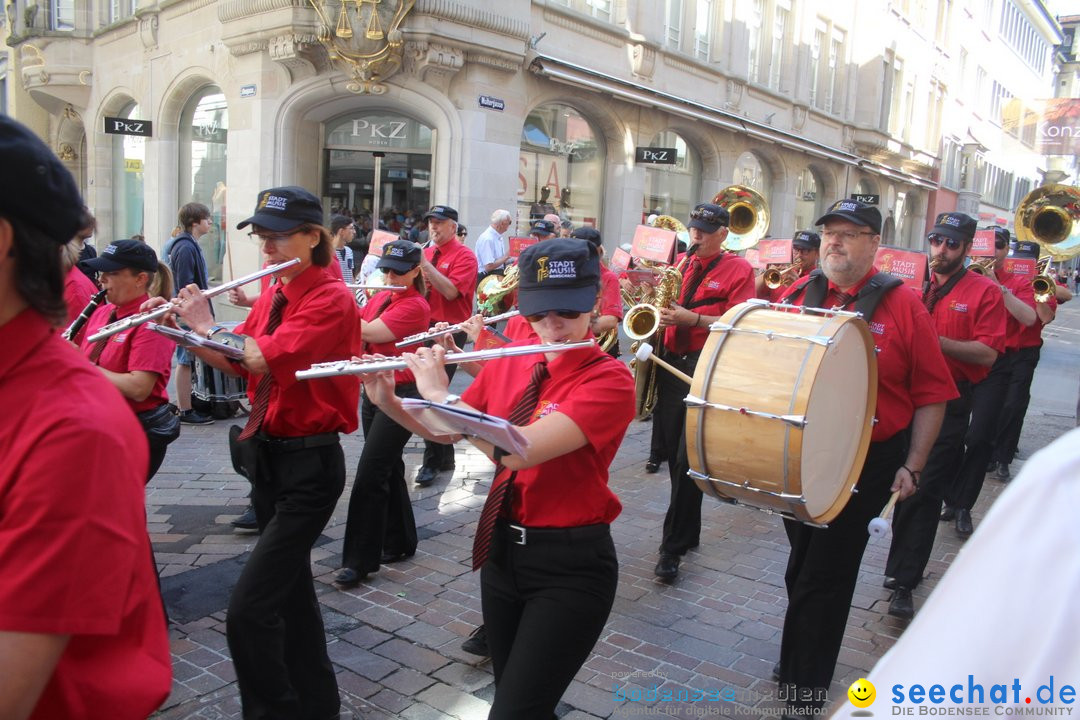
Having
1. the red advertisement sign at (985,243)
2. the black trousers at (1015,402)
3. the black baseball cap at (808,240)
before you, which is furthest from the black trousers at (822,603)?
the red advertisement sign at (985,243)

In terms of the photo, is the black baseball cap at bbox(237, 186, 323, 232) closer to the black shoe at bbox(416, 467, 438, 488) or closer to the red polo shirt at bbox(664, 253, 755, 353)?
the red polo shirt at bbox(664, 253, 755, 353)

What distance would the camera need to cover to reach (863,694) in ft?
3.58

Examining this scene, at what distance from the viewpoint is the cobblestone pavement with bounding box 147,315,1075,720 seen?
158 inches

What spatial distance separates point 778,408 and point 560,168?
14.7m

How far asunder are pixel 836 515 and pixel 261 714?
8.40 feet

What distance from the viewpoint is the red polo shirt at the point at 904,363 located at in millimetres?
3994

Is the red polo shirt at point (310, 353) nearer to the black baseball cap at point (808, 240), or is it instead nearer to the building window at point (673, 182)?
the black baseball cap at point (808, 240)

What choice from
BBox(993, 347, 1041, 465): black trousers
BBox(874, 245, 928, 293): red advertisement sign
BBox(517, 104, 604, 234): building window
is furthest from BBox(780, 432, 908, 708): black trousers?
BBox(517, 104, 604, 234): building window

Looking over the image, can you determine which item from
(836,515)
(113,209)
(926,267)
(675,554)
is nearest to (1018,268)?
(926,267)

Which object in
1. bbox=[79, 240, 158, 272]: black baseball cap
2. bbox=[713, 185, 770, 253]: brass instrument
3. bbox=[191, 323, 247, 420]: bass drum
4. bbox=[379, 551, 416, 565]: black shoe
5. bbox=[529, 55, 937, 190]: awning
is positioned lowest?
bbox=[379, 551, 416, 565]: black shoe

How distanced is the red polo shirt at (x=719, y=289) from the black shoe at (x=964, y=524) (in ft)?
9.00

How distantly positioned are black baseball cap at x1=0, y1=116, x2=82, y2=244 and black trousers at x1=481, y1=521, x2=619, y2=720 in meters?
1.83

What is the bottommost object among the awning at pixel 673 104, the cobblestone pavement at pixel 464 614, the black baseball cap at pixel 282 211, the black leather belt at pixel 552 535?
the cobblestone pavement at pixel 464 614

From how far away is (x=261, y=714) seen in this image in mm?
3391
